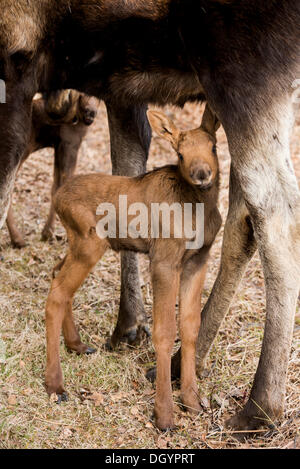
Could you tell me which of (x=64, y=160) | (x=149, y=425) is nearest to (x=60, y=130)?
(x=64, y=160)

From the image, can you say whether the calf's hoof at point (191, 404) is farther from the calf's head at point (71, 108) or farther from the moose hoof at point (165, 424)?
the calf's head at point (71, 108)

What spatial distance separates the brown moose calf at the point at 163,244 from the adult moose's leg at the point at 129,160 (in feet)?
2.46

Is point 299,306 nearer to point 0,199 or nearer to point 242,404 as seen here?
point 242,404

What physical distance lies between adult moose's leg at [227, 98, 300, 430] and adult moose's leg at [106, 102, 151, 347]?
131 centimetres

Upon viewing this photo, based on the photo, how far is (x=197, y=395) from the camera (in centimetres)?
380

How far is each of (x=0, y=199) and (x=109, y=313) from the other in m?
1.67

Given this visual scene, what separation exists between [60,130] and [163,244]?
2878 millimetres

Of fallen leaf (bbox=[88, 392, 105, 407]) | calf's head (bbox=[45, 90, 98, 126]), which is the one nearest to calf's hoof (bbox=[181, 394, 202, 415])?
fallen leaf (bbox=[88, 392, 105, 407])

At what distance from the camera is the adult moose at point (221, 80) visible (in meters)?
3.29

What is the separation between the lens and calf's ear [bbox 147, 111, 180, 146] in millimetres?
3549

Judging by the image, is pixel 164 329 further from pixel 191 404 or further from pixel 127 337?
pixel 127 337

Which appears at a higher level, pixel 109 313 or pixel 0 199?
pixel 0 199

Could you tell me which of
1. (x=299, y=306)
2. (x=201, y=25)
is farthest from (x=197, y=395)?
(x=201, y=25)

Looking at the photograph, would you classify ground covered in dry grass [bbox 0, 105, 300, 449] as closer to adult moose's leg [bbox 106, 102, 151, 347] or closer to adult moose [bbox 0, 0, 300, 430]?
adult moose's leg [bbox 106, 102, 151, 347]
